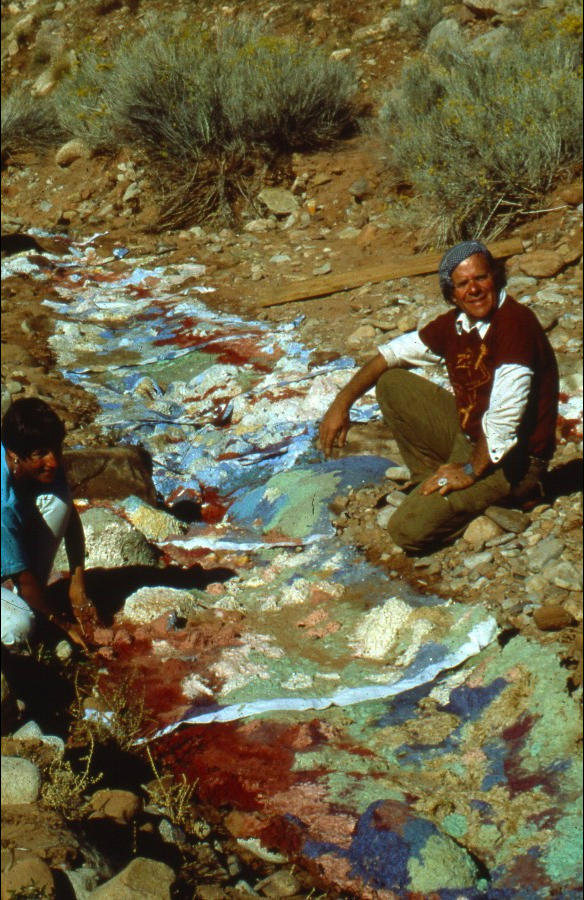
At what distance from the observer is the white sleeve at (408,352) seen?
12.0ft

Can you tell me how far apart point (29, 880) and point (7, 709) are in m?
0.72

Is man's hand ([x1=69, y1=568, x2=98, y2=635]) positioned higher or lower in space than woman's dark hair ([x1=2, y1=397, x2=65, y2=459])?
lower

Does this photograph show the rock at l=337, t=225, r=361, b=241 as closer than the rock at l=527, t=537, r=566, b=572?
No

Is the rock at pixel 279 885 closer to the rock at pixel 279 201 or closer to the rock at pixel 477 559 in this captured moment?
the rock at pixel 477 559

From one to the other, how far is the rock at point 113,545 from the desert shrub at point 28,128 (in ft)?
24.5

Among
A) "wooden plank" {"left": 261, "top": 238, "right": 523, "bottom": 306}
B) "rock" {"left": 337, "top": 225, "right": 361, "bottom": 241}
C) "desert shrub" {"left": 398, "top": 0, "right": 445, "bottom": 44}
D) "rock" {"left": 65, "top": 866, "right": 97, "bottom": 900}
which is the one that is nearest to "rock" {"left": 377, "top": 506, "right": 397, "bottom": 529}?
"rock" {"left": 65, "top": 866, "right": 97, "bottom": 900}

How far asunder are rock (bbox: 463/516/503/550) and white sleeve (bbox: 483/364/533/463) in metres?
0.38

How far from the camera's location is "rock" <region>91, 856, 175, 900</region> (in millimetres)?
2074

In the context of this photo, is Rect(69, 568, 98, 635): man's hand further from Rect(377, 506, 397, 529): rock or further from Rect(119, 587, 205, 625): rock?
Rect(377, 506, 397, 529): rock

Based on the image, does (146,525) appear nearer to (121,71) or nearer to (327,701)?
(327,701)

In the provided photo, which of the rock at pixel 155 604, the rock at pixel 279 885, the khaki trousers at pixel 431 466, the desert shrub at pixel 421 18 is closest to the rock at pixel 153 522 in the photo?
the rock at pixel 155 604

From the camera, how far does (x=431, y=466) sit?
3.82 metres

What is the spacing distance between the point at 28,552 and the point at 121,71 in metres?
7.63

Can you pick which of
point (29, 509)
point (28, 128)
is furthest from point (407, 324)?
point (28, 128)
